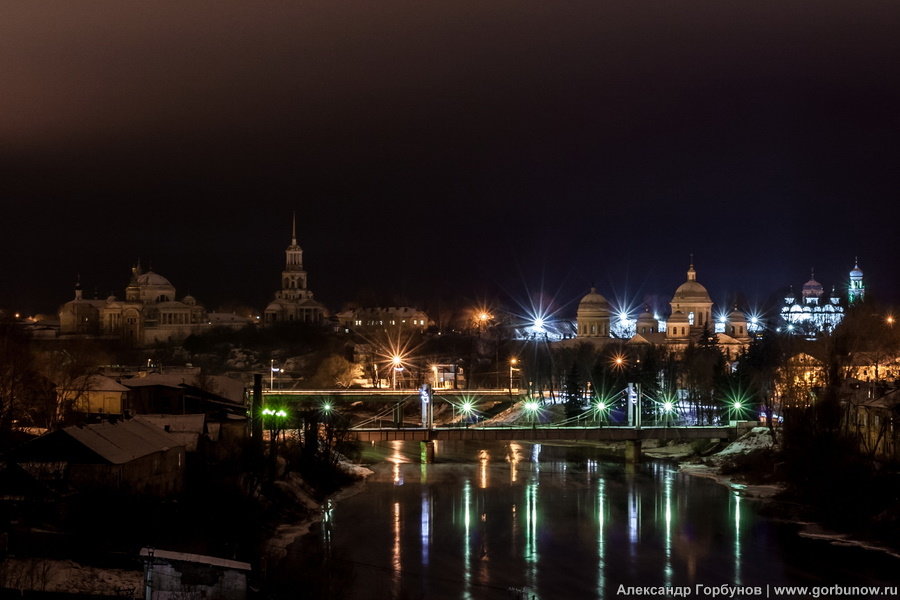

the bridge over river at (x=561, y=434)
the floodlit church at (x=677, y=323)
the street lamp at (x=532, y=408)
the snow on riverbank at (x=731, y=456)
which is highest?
the floodlit church at (x=677, y=323)

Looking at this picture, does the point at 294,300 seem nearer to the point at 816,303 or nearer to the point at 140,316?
the point at 140,316

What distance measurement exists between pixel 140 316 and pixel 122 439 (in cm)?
6903

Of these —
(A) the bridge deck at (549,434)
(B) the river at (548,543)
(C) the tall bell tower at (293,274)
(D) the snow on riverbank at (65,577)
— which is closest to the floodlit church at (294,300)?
(C) the tall bell tower at (293,274)

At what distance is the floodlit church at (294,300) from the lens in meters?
99.4

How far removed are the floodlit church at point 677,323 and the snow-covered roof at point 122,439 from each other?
57.7m

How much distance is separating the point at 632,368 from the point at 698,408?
9112mm

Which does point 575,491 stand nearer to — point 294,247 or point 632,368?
point 632,368

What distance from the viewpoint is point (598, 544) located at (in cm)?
2628

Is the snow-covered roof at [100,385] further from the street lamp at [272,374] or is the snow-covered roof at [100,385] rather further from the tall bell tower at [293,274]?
the tall bell tower at [293,274]

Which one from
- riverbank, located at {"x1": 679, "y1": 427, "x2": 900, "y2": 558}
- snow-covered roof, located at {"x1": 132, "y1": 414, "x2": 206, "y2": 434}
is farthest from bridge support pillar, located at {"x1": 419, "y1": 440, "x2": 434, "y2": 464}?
snow-covered roof, located at {"x1": 132, "y1": 414, "x2": 206, "y2": 434}

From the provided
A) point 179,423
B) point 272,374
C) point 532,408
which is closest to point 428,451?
point 532,408

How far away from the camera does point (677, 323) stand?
277 feet

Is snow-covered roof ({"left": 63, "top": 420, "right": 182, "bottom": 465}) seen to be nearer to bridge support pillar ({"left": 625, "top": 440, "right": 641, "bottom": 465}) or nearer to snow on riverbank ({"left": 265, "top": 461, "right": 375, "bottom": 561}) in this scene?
snow on riverbank ({"left": 265, "top": 461, "right": 375, "bottom": 561})

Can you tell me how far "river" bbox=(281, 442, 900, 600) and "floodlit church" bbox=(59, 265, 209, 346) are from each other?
58.1 m
